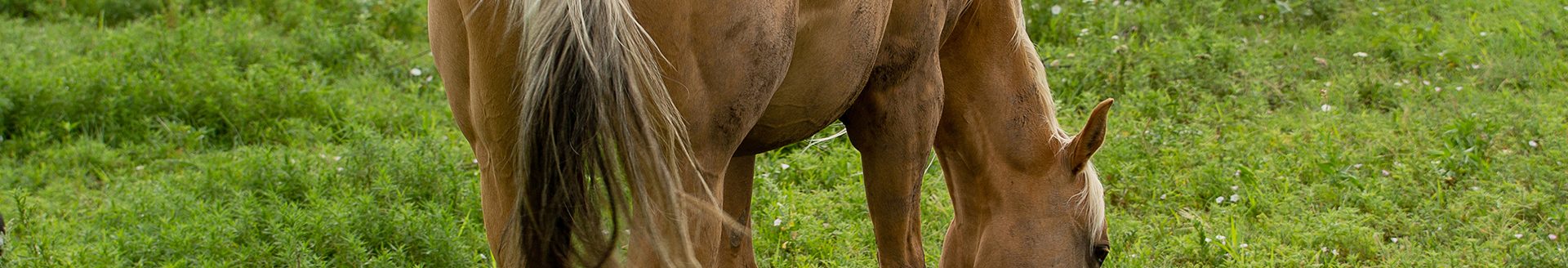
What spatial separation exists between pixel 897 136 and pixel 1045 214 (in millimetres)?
536

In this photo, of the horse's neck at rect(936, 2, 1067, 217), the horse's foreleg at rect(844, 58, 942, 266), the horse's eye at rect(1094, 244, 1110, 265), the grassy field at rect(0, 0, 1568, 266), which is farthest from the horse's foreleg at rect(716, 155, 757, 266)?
the grassy field at rect(0, 0, 1568, 266)

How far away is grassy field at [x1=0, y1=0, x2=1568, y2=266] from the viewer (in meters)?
3.75

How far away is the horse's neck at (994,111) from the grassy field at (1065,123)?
91 centimetres

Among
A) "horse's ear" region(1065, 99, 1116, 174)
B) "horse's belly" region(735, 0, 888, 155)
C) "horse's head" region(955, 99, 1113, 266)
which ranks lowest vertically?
Answer: "horse's head" region(955, 99, 1113, 266)

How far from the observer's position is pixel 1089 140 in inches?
109

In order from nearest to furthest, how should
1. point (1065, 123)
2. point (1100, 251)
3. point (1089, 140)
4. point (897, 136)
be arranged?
point (897, 136), point (1089, 140), point (1100, 251), point (1065, 123)

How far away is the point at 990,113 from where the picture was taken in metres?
2.81

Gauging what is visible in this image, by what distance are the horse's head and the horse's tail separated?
4.01 ft

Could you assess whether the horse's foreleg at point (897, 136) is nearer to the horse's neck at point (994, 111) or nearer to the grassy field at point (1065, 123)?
the horse's neck at point (994, 111)

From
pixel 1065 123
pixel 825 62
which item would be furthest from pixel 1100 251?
pixel 1065 123

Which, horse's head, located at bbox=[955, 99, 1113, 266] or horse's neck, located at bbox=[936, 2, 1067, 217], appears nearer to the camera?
horse's neck, located at bbox=[936, 2, 1067, 217]

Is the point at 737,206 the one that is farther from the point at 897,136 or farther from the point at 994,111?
the point at 994,111

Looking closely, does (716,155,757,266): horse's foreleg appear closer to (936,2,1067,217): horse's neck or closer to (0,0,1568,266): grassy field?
(936,2,1067,217): horse's neck

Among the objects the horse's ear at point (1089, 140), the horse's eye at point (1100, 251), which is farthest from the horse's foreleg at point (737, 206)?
the horse's eye at point (1100, 251)
